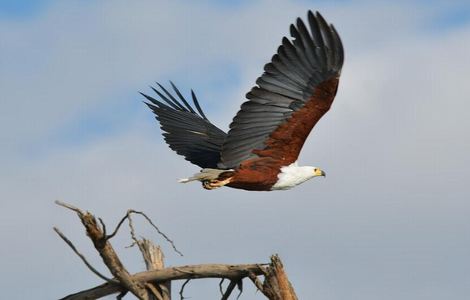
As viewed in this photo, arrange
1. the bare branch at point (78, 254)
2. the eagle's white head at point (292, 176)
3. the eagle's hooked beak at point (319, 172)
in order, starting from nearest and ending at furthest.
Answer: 1. the bare branch at point (78, 254)
2. the eagle's white head at point (292, 176)
3. the eagle's hooked beak at point (319, 172)

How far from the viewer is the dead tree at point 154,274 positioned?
671cm

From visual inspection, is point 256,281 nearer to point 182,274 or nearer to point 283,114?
point 182,274

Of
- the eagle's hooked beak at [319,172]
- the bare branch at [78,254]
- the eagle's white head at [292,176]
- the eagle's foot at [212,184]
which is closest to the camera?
the bare branch at [78,254]

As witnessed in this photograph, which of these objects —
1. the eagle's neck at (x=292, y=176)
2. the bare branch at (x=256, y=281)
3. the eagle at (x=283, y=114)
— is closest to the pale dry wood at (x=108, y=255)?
the bare branch at (x=256, y=281)

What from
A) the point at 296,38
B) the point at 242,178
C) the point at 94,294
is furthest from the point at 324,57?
the point at 94,294

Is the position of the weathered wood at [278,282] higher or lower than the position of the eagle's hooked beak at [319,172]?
lower

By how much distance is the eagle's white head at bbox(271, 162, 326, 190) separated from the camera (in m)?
10.5

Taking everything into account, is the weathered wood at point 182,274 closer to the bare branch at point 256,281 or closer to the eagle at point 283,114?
the bare branch at point 256,281

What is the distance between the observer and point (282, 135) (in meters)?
10.0

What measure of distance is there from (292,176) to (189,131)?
237 centimetres

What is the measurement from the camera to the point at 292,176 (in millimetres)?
10555

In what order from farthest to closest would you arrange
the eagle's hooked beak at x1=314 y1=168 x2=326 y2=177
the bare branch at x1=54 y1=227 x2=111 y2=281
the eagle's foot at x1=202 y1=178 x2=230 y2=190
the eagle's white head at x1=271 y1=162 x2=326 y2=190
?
the eagle's hooked beak at x1=314 y1=168 x2=326 y2=177, the eagle's white head at x1=271 y1=162 x2=326 y2=190, the eagle's foot at x1=202 y1=178 x2=230 y2=190, the bare branch at x1=54 y1=227 x2=111 y2=281

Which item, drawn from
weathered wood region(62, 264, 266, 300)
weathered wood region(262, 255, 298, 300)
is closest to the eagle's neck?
weathered wood region(62, 264, 266, 300)

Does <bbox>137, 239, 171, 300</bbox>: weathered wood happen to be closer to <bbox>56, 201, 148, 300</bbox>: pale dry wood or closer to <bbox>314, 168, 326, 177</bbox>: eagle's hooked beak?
<bbox>56, 201, 148, 300</bbox>: pale dry wood
